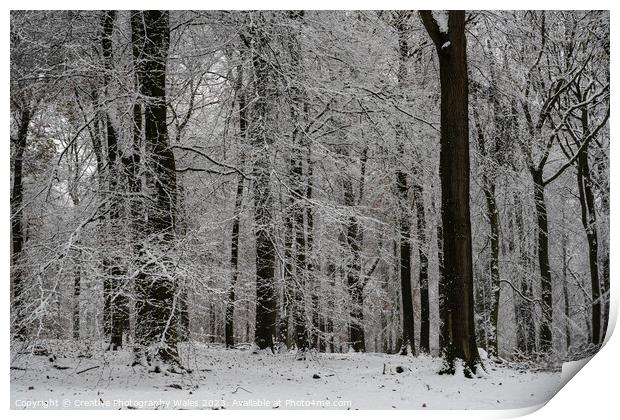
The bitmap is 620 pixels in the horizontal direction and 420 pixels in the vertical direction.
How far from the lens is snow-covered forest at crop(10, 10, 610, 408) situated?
6750 millimetres

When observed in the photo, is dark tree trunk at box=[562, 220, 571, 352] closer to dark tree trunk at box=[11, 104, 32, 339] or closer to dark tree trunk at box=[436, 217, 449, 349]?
dark tree trunk at box=[436, 217, 449, 349]

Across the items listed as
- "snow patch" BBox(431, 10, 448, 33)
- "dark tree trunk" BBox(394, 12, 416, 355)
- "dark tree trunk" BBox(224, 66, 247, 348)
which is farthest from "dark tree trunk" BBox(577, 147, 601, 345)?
"dark tree trunk" BBox(224, 66, 247, 348)

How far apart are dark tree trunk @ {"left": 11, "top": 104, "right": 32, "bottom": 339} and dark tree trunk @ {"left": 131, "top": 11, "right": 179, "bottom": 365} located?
1268 millimetres

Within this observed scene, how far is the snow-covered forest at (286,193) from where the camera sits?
675 cm

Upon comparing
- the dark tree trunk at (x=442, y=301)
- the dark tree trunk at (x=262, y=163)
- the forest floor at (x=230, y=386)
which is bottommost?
the forest floor at (x=230, y=386)

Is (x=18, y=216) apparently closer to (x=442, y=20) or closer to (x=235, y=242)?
(x=235, y=242)

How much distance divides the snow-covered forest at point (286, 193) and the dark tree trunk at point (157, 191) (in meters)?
0.03

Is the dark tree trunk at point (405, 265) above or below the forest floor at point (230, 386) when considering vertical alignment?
above

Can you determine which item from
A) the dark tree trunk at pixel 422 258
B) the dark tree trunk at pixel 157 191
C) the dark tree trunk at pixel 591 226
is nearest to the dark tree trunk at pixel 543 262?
the dark tree trunk at pixel 591 226

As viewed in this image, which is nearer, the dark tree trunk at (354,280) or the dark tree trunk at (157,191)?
the dark tree trunk at (157,191)

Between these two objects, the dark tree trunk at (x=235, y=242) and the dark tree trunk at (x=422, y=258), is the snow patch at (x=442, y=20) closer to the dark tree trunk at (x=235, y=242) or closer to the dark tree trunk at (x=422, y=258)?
the dark tree trunk at (x=235, y=242)

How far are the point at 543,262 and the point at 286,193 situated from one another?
13.9 ft

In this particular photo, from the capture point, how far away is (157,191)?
7.25 metres

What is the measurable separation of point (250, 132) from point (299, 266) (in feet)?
6.16
